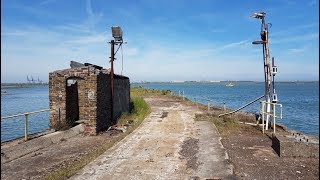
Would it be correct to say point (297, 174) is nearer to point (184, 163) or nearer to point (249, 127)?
point (184, 163)

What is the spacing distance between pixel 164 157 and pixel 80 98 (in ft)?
21.1

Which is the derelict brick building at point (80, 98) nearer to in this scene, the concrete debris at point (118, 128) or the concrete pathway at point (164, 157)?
the concrete debris at point (118, 128)

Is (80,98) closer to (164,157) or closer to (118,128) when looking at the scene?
(118,128)

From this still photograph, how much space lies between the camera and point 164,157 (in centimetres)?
909

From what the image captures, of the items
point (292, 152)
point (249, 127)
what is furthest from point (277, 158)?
point (249, 127)

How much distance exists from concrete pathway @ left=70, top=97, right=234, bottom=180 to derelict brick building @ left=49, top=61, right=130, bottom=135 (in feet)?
6.08

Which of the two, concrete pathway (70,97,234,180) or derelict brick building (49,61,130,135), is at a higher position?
derelict brick building (49,61,130,135)

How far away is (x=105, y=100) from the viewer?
14578 millimetres

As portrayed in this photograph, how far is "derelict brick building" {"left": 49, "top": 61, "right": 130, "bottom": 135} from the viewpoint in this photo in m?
13.3

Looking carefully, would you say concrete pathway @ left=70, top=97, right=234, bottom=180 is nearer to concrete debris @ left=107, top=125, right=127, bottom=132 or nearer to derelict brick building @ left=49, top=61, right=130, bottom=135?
concrete debris @ left=107, top=125, right=127, bottom=132

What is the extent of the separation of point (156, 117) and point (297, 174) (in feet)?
34.7

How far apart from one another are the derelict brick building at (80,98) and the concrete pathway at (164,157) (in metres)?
1.85

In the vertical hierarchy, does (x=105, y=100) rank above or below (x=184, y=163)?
above

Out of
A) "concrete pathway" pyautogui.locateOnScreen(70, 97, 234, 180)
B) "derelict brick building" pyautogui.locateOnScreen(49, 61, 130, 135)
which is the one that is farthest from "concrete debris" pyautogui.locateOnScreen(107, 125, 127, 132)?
"concrete pathway" pyautogui.locateOnScreen(70, 97, 234, 180)
